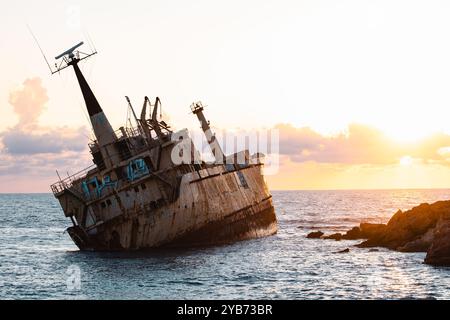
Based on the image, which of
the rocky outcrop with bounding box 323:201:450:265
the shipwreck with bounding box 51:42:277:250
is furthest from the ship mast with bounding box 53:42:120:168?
the rocky outcrop with bounding box 323:201:450:265

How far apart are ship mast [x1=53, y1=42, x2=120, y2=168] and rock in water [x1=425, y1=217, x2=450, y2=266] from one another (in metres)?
20.4

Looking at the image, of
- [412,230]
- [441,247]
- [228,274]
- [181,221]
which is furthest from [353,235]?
[228,274]

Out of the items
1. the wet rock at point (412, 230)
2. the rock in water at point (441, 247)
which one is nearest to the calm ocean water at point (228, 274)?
the rock in water at point (441, 247)

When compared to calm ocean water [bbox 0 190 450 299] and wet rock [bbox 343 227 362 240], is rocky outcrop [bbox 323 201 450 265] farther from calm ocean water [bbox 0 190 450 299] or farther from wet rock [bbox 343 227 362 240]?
wet rock [bbox 343 227 362 240]

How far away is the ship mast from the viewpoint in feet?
134

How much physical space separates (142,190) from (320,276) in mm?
12933

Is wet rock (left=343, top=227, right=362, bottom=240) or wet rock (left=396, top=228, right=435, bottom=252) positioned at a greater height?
wet rock (left=396, top=228, right=435, bottom=252)

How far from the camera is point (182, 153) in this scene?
4050cm

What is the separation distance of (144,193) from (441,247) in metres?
17.8

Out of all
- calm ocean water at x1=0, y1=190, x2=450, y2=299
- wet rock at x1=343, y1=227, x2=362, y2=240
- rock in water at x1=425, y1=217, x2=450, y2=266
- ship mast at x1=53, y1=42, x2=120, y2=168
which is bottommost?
wet rock at x1=343, y1=227, x2=362, y2=240

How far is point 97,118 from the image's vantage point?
139ft
